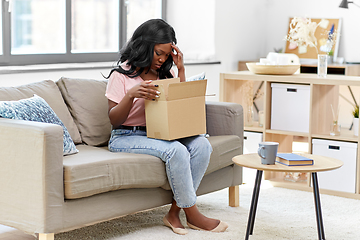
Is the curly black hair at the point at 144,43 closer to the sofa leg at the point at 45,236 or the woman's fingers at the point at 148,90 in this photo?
the woman's fingers at the point at 148,90

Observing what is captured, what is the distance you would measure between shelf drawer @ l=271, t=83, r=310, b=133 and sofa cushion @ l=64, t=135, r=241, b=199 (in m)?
1.35

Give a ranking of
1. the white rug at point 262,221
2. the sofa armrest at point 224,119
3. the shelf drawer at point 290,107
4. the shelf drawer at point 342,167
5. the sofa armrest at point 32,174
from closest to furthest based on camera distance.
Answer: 1. the sofa armrest at point 32,174
2. the white rug at point 262,221
3. the sofa armrest at point 224,119
4. the shelf drawer at point 342,167
5. the shelf drawer at point 290,107

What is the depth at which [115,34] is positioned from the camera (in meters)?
4.29

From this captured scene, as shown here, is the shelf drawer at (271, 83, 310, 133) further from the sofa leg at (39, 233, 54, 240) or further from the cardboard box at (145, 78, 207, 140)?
the sofa leg at (39, 233, 54, 240)

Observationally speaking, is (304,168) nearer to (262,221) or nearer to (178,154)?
(178,154)

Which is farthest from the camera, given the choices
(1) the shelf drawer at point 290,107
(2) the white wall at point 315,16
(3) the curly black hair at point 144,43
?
(2) the white wall at point 315,16

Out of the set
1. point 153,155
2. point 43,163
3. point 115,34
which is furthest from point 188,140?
point 115,34

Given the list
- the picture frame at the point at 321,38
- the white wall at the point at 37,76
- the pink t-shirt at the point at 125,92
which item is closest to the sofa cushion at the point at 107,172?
the pink t-shirt at the point at 125,92

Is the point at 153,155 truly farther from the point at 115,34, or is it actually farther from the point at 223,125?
→ the point at 115,34

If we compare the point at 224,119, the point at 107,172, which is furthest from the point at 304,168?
the point at 224,119

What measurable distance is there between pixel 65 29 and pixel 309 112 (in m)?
1.83

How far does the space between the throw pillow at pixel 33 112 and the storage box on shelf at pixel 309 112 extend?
1564mm

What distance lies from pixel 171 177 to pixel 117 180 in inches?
11.6

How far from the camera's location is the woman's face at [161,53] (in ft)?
8.47
